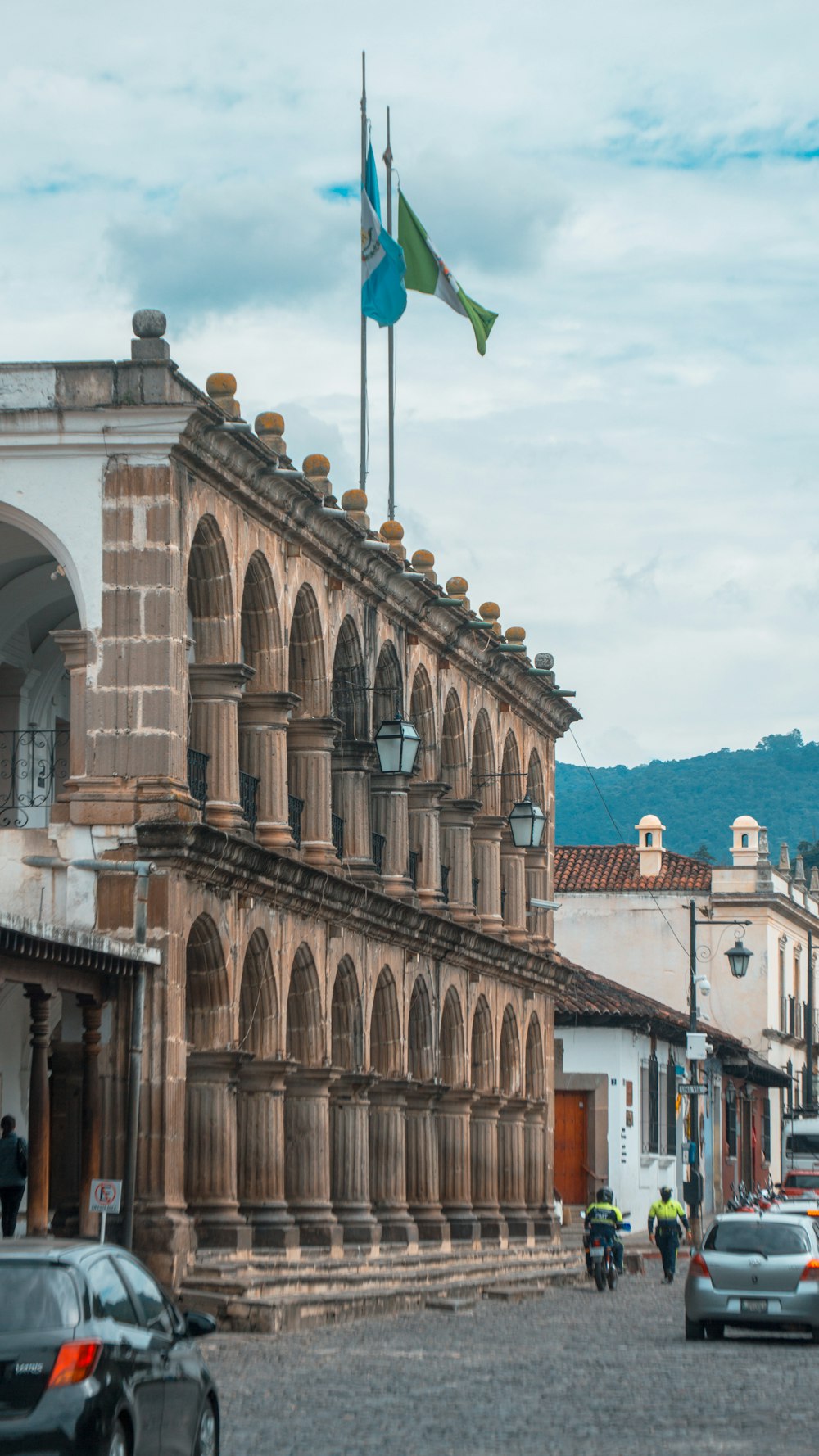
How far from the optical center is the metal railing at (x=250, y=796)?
2833 centimetres

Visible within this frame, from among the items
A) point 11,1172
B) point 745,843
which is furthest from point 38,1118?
point 745,843

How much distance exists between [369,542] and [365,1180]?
25.4 ft

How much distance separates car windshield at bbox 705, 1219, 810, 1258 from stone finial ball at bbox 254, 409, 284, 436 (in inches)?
388

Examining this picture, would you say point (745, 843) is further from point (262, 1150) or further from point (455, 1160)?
point (262, 1150)

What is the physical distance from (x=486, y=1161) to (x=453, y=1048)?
8.51 ft

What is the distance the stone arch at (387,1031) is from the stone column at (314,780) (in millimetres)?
3744

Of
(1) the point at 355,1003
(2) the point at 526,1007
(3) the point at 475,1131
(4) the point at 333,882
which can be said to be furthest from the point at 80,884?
(2) the point at 526,1007

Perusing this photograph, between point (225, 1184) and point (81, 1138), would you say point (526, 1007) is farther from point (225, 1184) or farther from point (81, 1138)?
point (81, 1138)

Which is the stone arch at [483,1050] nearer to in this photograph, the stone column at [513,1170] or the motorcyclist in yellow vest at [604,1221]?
the stone column at [513,1170]

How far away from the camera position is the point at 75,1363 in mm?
11125

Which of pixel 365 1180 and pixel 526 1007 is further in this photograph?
pixel 526 1007

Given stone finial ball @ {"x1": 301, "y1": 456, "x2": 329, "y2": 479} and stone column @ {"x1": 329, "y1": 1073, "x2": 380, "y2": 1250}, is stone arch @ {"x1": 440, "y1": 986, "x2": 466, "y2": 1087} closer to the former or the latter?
stone column @ {"x1": 329, "y1": 1073, "x2": 380, "y2": 1250}

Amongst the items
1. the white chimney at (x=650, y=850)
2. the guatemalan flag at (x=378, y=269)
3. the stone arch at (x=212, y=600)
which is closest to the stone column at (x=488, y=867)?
the guatemalan flag at (x=378, y=269)

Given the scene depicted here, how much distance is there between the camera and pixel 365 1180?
31688 mm
